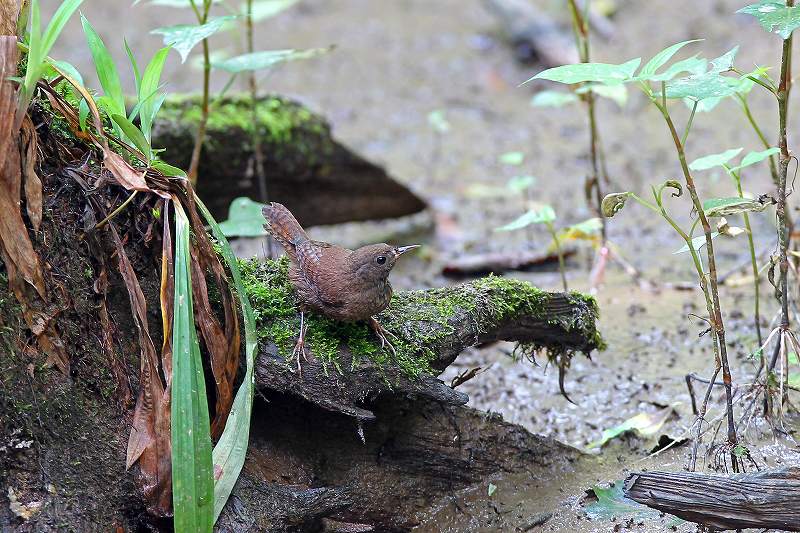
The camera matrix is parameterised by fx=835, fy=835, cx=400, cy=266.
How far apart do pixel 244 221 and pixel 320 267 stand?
1.06 meters

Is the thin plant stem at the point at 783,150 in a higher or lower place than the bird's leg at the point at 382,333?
higher

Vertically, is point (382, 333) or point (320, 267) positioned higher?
point (320, 267)

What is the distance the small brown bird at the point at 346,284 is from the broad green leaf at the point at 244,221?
2.67 feet

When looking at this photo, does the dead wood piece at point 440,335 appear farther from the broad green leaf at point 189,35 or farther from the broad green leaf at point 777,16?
the broad green leaf at point 777,16

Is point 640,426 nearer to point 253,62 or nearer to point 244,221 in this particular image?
point 244,221

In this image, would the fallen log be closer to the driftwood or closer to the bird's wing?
the bird's wing

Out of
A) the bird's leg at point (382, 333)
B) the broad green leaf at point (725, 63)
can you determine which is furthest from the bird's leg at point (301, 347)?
the broad green leaf at point (725, 63)

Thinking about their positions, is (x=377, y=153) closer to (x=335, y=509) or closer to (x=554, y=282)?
(x=554, y=282)

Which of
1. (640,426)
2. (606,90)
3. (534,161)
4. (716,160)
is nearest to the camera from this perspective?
(716,160)

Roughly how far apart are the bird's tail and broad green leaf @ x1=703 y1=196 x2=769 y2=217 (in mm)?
1456

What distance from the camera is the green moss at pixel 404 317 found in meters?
2.90

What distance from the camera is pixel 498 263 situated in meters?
5.57

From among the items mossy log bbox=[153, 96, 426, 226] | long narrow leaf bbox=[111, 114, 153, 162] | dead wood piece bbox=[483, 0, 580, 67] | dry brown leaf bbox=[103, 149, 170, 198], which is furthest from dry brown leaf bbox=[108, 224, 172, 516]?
dead wood piece bbox=[483, 0, 580, 67]

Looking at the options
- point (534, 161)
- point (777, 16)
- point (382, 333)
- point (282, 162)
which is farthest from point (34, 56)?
point (534, 161)
